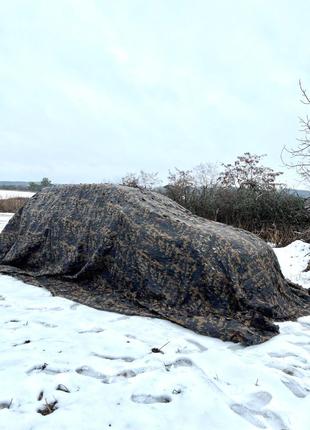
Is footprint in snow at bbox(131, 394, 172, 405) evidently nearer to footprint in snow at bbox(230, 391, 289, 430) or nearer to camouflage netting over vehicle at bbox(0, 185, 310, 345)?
footprint in snow at bbox(230, 391, 289, 430)

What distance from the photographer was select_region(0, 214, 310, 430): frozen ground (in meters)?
2.31

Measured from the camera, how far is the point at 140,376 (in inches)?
110

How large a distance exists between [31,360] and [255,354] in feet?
5.93

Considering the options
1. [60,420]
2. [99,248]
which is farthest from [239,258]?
[60,420]

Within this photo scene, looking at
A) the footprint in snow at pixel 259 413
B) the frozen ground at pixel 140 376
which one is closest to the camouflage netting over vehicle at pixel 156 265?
the frozen ground at pixel 140 376

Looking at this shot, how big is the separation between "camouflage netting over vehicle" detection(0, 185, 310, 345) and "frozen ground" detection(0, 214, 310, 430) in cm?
28

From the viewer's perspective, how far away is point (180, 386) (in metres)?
2.66

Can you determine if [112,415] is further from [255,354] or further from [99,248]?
[99,248]

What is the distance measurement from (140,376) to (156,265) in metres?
1.70

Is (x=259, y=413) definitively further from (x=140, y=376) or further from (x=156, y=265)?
(x=156, y=265)

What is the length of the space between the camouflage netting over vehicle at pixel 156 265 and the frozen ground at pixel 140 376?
0.93 feet

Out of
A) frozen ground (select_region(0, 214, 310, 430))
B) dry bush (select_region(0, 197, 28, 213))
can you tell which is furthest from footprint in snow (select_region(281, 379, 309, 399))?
dry bush (select_region(0, 197, 28, 213))

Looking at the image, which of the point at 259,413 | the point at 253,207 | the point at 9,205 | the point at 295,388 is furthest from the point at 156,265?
the point at 9,205

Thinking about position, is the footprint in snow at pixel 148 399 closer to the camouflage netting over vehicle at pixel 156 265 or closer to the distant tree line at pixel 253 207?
the camouflage netting over vehicle at pixel 156 265
